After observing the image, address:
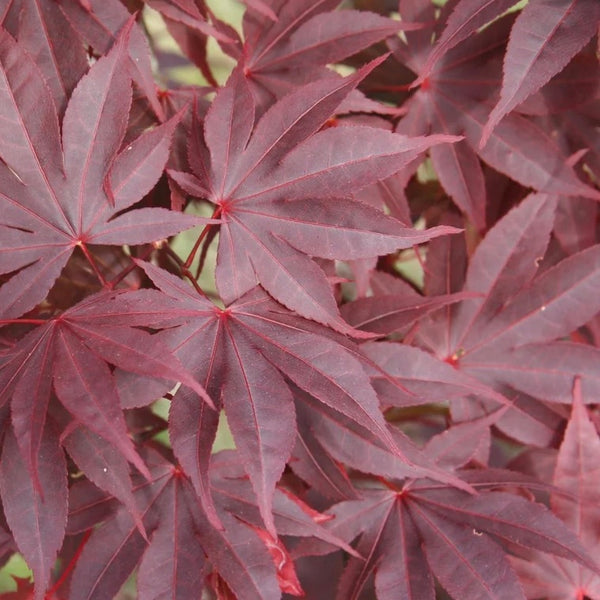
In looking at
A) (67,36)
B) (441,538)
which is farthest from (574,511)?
(67,36)

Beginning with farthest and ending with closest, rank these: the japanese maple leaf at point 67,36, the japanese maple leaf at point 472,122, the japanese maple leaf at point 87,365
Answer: the japanese maple leaf at point 472,122 < the japanese maple leaf at point 67,36 < the japanese maple leaf at point 87,365

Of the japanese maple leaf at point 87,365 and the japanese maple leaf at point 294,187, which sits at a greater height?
the japanese maple leaf at point 294,187

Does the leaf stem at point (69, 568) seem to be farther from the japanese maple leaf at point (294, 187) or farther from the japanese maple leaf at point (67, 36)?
the japanese maple leaf at point (67, 36)

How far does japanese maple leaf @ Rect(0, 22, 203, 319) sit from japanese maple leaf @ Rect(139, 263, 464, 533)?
0.07 meters

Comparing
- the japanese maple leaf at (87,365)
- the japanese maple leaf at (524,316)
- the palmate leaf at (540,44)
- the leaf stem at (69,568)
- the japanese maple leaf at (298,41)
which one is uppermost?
the japanese maple leaf at (298,41)

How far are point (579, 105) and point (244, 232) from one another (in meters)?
0.35

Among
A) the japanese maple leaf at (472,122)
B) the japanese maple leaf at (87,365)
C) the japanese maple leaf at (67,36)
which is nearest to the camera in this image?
the japanese maple leaf at (87,365)

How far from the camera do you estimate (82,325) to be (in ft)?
1.54

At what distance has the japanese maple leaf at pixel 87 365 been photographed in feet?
1.38

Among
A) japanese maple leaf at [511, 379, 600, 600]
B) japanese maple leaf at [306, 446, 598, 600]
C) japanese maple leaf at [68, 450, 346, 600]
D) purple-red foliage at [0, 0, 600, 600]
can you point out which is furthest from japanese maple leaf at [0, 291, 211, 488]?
japanese maple leaf at [511, 379, 600, 600]

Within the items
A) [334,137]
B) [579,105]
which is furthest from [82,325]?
[579,105]

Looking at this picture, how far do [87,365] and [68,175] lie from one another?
15 centimetres

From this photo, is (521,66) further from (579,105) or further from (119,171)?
→ (119,171)

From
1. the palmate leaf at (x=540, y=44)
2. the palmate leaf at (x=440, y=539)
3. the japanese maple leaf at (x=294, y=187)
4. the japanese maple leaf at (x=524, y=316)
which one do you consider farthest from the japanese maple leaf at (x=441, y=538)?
the palmate leaf at (x=540, y=44)
